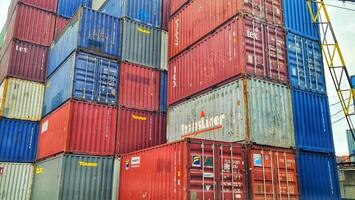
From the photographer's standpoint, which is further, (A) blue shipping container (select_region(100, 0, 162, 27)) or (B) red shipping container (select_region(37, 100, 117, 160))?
(A) blue shipping container (select_region(100, 0, 162, 27))

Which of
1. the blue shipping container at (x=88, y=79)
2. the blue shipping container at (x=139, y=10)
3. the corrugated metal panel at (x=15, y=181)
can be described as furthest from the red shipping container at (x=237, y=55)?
the corrugated metal panel at (x=15, y=181)

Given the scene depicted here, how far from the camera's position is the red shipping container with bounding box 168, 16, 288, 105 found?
47.0ft

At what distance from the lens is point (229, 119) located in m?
14.1

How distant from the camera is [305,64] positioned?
634 inches

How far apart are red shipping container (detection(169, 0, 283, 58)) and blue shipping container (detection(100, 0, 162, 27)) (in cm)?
239

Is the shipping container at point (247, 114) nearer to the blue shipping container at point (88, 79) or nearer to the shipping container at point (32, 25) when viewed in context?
the blue shipping container at point (88, 79)

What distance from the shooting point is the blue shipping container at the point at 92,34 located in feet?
61.7

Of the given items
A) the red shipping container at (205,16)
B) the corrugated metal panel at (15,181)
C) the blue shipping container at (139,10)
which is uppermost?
the blue shipping container at (139,10)

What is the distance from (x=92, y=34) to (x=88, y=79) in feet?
→ 8.65

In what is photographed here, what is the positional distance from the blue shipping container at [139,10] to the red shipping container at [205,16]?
7.84 feet

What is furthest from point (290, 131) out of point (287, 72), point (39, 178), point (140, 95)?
point (39, 178)

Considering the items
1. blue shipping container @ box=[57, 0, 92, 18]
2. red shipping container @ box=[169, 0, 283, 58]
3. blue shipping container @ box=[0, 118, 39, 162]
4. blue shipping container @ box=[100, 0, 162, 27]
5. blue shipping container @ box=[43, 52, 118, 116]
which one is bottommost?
blue shipping container @ box=[0, 118, 39, 162]

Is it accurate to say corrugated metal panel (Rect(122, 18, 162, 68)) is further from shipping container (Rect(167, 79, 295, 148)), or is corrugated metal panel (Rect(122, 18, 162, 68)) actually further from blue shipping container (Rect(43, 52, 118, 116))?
shipping container (Rect(167, 79, 295, 148))

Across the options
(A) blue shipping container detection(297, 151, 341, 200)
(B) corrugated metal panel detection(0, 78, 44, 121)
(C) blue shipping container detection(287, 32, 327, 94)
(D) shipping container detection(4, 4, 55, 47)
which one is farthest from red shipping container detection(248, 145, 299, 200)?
(D) shipping container detection(4, 4, 55, 47)
